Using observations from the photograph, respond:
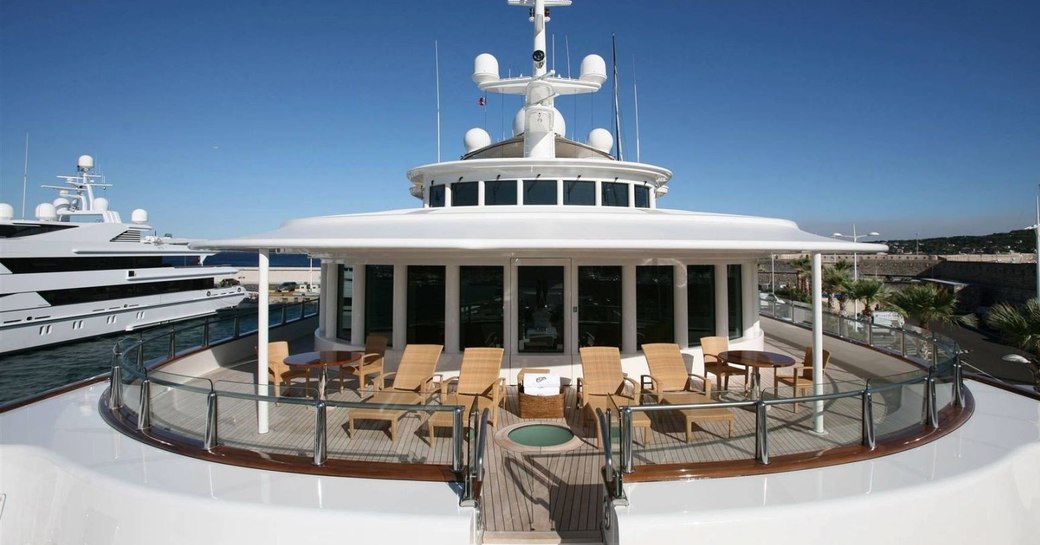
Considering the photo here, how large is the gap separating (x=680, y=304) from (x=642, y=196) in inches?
151

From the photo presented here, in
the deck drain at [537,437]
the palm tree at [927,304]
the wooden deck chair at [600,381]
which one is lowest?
the deck drain at [537,437]

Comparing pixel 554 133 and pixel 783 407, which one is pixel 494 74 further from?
pixel 783 407

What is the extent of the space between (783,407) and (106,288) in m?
37.1

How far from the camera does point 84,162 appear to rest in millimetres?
36531

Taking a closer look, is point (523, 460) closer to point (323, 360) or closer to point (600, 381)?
point (600, 381)

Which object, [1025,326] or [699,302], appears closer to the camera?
[699,302]

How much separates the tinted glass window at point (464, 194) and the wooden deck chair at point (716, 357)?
19.6 feet

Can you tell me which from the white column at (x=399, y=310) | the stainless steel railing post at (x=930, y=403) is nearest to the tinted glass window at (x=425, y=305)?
the white column at (x=399, y=310)

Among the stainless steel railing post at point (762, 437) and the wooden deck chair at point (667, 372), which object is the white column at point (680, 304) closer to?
the wooden deck chair at point (667, 372)

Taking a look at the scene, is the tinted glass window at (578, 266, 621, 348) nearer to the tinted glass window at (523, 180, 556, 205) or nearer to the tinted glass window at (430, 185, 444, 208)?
the tinted glass window at (523, 180, 556, 205)

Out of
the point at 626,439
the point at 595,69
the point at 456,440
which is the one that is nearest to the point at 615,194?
the point at 595,69

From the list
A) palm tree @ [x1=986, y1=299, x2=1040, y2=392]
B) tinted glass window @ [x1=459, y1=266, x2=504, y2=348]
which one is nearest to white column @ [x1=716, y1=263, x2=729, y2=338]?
tinted glass window @ [x1=459, y1=266, x2=504, y2=348]

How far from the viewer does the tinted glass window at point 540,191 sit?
37.7ft

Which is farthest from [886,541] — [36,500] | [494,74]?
[494,74]
